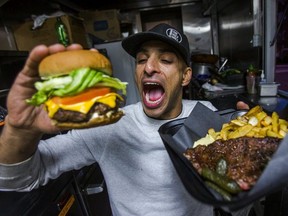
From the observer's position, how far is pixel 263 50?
8.16 ft

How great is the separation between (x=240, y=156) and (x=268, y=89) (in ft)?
6.07

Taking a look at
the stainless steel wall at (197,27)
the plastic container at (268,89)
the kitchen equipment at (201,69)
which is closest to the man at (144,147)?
the plastic container at (268,89)

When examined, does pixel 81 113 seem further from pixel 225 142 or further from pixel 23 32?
pixel 23 32

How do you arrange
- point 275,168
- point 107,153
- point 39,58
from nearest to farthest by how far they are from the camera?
point 275,168, point 39,58, point 107,153

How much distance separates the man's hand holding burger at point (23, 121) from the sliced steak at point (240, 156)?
0.33 meters

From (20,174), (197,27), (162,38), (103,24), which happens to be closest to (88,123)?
(20,174)

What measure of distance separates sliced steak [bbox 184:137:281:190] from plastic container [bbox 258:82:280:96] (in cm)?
172

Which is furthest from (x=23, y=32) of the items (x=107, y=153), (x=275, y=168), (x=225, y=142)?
(x=275, y=168)

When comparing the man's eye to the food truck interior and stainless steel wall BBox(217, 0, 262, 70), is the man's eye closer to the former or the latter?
the food truck interior

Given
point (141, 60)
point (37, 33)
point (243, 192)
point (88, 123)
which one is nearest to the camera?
point (243, 192)

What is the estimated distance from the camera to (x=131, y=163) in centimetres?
121

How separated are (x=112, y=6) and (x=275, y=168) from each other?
4750mm

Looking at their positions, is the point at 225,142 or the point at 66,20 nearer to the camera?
the point at 225,142

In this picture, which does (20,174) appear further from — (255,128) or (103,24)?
(103,24)
